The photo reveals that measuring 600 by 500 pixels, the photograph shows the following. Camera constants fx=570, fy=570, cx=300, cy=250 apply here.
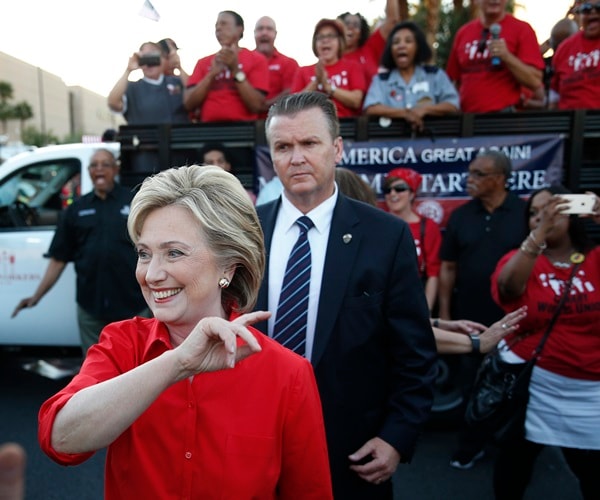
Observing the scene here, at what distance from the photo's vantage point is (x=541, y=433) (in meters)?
2.71

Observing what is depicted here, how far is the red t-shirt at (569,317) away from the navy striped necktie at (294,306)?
1.35 m

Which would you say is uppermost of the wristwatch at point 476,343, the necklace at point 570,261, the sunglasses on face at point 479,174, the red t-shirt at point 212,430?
the sunglasses on face at point 479,174

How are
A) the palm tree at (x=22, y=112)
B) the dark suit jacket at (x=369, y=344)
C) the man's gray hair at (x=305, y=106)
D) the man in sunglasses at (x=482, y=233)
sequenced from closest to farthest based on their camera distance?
the dark suit jacket at (x=369, y=344) < the man's gray hair at (x=305, y=106) < the man in sunglasses at (x=482, y=233) < the palm tree at (x=22, y=112)

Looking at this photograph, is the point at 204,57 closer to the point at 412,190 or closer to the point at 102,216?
the point at 102,216

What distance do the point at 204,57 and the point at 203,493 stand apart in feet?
15.3

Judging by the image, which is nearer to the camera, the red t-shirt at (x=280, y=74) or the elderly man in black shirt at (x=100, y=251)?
the elderly man in black shirt at (x=100, y=251)

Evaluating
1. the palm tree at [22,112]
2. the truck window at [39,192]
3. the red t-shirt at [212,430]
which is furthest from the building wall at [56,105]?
the red t-shirt at [212,430]

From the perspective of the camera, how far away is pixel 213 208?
4.65 ft

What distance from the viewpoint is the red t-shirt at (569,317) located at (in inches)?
106

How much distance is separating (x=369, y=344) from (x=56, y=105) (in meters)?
73.5

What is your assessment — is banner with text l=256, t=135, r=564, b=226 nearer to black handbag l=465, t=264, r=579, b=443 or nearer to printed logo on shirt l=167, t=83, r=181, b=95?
printed logo on shirt l=167, t=83, r=181, b=95

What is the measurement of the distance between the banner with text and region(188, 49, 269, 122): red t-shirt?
2.39ft

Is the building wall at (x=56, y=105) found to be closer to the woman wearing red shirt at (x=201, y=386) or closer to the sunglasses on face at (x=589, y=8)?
the sunglasses on face at (x=589, y=8)

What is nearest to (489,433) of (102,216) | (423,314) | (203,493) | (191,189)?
(423,314)
